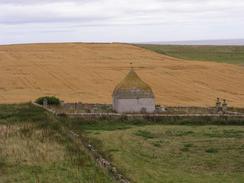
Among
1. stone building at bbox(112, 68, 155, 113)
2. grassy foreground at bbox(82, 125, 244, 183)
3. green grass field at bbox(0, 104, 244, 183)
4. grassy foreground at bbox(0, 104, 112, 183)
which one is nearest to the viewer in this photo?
grassy foreground at bbox(0, 104, 112, 183)

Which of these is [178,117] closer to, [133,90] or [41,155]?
[133,90]

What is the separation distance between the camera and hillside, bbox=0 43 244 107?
45.2 metres

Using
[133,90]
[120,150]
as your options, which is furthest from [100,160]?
[133,90]

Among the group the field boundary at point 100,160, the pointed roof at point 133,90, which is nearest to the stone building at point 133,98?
the pointed roof at point 133,90

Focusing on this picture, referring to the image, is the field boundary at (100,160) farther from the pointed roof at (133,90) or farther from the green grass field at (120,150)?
the pointed roof at (133,90)

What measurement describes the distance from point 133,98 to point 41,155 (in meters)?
14.0

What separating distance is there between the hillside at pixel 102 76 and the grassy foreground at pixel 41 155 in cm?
1328

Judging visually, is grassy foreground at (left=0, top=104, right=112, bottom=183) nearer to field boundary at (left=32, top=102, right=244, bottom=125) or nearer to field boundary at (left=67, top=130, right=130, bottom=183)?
field boundary at (left=67, top=130, right=130, bottom=183)

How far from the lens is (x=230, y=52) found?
318 feet

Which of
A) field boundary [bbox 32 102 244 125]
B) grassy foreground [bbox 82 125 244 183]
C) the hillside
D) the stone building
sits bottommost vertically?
grassy foreground [bbox 82 125 244 183]

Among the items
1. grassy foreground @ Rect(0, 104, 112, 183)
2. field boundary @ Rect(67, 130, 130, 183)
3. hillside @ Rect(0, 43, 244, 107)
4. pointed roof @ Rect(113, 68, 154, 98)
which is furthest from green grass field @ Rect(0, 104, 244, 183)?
hillside @ Rect(0, 43, 244, 107)

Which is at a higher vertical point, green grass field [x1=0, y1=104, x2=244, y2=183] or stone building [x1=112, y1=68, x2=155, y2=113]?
stone building [x1=112, y1=68, x2=155, y2=113]

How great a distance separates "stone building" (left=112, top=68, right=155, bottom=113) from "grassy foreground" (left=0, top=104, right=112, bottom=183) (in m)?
5.22

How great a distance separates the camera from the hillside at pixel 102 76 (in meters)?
45.2
